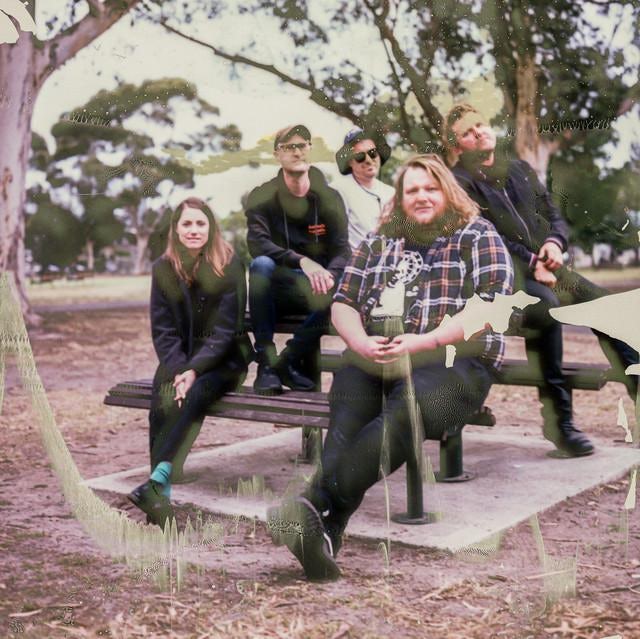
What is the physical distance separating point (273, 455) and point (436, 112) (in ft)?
6.27

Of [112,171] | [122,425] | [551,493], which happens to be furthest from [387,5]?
[122,425]

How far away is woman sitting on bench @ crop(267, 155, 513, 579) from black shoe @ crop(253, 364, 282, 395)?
1.61 feet

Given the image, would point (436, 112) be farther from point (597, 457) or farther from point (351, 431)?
point (597, 457)

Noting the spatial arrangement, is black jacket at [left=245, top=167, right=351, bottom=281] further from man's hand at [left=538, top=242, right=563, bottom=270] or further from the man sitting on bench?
man's hand at [left=538, top=242, right=563, bottom=270]

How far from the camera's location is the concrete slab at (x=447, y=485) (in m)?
3.40

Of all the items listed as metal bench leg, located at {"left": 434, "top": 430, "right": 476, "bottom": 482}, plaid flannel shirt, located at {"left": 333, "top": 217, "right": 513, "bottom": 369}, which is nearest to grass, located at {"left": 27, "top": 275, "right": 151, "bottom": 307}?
plaid flannel shirt, located at {"left": 333, "top": 217, "right": 513, "bottom": 369}

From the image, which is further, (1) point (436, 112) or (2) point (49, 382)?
(2) point (49, 382)

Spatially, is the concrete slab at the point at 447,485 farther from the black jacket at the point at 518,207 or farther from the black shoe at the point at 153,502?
the black jacket at the point at 518,207

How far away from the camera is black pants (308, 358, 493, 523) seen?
305 centimetres

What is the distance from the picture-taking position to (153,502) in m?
3.45

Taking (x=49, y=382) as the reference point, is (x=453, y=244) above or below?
above

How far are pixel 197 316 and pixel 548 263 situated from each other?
4.03ft

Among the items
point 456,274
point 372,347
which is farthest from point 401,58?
point 372,347

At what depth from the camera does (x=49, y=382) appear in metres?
4.27
